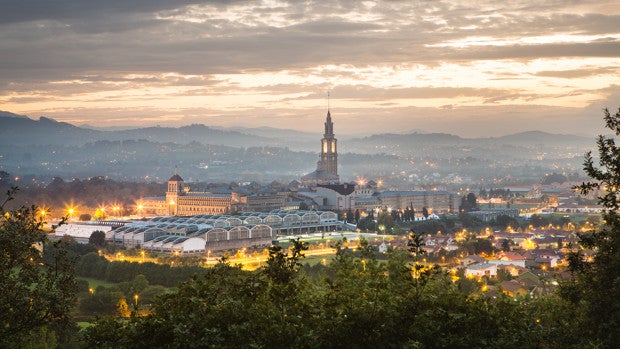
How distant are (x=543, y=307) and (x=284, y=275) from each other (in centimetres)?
643

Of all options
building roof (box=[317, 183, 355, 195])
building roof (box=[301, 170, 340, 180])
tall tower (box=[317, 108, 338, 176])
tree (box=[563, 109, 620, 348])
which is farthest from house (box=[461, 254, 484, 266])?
tall tower (box=[317, 108, 338, 176])

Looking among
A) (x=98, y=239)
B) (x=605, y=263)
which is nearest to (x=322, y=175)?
(x=98, y=239)

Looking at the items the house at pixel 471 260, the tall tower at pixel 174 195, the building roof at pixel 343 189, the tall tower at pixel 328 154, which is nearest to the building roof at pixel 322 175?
the tall tower at pixel 328 154

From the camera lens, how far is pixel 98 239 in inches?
2112

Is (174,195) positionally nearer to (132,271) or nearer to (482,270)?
(132,271)

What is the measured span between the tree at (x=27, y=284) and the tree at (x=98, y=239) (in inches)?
1620

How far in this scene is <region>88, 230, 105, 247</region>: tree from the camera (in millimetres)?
53062

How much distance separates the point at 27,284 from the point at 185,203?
7621 centimetres

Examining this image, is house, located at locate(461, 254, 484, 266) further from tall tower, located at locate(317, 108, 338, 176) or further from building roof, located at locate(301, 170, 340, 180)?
tall tower, located at locate(317, 108, 338, 176)

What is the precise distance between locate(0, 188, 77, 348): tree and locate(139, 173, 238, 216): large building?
2781 inches

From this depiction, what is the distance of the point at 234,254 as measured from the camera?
169 feet

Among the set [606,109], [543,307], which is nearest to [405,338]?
[606,109]

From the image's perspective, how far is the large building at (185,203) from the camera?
278ft

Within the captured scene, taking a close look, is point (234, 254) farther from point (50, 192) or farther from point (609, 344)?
point (50, 192)
